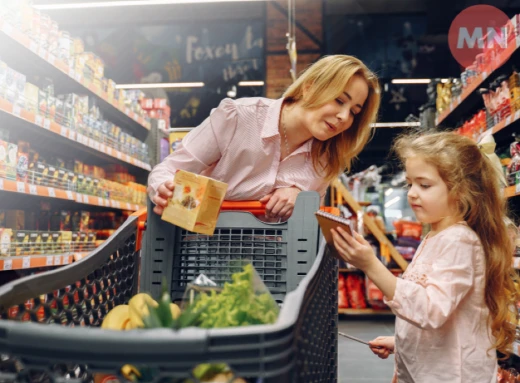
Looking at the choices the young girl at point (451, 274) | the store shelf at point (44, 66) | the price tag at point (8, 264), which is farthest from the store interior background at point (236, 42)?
the young girl at point (451, 274)

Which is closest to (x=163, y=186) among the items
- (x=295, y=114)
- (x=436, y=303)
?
(x=295, y=114)

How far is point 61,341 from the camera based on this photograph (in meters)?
0.53

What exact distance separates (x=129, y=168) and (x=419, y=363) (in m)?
4.56

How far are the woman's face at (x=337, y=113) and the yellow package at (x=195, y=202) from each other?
1.39ft

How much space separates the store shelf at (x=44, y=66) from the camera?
9.59ft

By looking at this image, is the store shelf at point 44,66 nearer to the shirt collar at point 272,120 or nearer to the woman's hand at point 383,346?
the shirt collar at point 272,120

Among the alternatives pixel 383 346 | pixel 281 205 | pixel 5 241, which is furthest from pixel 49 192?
pixel 383 346

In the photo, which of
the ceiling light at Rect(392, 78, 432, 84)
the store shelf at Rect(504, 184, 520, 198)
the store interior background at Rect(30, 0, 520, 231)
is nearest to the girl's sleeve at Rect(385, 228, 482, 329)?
the store shelf at Rect(504, 184, 520, 198)

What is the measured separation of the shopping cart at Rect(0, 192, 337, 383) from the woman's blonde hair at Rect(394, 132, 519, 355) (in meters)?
0.37

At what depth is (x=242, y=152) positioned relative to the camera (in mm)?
1474

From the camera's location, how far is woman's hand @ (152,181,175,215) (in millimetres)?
1184

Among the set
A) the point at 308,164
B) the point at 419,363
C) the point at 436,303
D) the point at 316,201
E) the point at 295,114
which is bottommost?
the point at 419,363

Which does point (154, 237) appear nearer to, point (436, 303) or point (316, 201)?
point (316, 201)

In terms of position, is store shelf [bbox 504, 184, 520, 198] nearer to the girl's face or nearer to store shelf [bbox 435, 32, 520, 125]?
store shelf [bbox 435, 32, 520, 125]
